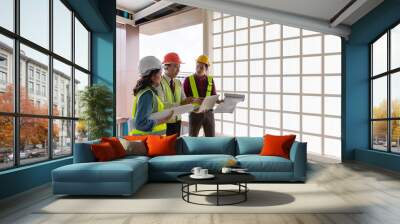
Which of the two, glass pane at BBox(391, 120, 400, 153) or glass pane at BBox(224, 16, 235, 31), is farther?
glass pane at BBox(224, 16, 235, 31)

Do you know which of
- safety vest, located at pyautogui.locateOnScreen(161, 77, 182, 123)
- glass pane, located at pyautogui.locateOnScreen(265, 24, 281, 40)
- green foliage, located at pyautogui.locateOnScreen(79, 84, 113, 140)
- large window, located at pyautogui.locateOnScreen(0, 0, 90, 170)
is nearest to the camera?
large window, located at pyautogui.locateOnScreen(0, 0, 90, 170)

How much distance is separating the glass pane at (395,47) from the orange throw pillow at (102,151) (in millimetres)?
5413

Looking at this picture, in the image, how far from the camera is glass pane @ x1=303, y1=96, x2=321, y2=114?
10109mm

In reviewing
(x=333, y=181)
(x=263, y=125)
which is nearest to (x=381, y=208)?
(x=333, y=181)

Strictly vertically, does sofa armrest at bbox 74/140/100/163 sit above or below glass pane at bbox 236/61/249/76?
below

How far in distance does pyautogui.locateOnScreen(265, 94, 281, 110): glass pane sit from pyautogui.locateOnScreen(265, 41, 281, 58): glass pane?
3.39ft

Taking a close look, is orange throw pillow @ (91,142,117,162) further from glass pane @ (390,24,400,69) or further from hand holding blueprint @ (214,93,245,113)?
glass pane @ (390,24,400,69)

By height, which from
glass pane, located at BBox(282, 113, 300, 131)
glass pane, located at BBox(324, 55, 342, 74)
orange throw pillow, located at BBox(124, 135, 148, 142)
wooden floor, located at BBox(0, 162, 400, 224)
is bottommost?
wooden floor, located at BBox(0, 162, 400, 224)

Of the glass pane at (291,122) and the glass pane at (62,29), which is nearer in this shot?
the glass pane at (62,29)

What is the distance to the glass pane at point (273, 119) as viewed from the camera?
1113cm

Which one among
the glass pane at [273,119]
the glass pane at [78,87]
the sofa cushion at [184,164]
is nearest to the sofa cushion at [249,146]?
the sofa cushion at [184,164]

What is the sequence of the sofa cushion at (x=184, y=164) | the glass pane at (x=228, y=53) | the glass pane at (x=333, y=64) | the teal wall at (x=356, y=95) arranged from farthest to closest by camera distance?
the glass pane at (x=228, y=53) < the glass pane at (x=333, y=64) < the teal wall at (x=356, y=95) < the sofa cushion at (x=184, y=164)

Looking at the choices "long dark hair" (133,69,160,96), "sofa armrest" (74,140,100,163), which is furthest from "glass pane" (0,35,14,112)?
"long dark hair" (133,69,160,96)

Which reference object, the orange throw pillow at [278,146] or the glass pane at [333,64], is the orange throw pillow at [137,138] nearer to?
the orange throw pillow at [278,146]
